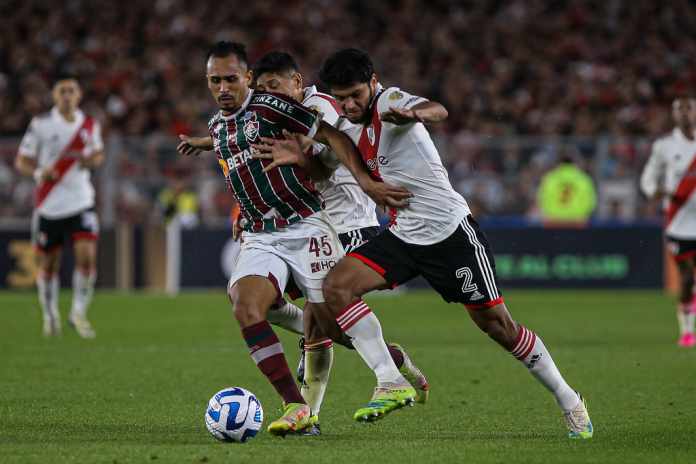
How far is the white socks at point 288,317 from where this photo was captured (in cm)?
776

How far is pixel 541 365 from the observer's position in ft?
22.5

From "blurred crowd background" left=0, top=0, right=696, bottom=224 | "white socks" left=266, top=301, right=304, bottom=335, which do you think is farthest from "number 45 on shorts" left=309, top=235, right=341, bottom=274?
"blurred crowd background" left=0, top=0, right=696, bottom=224

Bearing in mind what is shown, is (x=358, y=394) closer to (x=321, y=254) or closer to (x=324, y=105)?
(x=321, y=254)

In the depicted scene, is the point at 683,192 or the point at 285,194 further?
the point at 683,192

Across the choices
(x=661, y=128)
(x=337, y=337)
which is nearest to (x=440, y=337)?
(x=337, y=337)

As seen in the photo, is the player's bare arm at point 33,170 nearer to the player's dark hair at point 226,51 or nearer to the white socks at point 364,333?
the player's dark hair at point 226,51

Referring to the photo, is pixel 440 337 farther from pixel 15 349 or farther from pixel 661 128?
pixel 661 128

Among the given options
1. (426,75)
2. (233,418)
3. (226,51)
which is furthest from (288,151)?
(426,75)

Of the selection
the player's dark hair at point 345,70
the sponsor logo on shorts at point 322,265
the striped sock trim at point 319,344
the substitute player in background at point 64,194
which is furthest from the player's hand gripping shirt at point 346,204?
the substitute player in background at point 64,194

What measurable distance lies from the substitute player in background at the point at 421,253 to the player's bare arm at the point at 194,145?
3.13 feet

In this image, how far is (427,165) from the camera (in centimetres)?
692

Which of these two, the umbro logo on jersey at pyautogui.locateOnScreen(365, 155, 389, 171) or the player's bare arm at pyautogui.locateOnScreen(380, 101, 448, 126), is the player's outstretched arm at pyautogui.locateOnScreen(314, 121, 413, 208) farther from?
the player's bare arm at pyautogui.locateOnScreen(380, 101, 448, 126)

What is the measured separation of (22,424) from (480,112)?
60.5 feet

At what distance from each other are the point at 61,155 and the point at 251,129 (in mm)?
7418
